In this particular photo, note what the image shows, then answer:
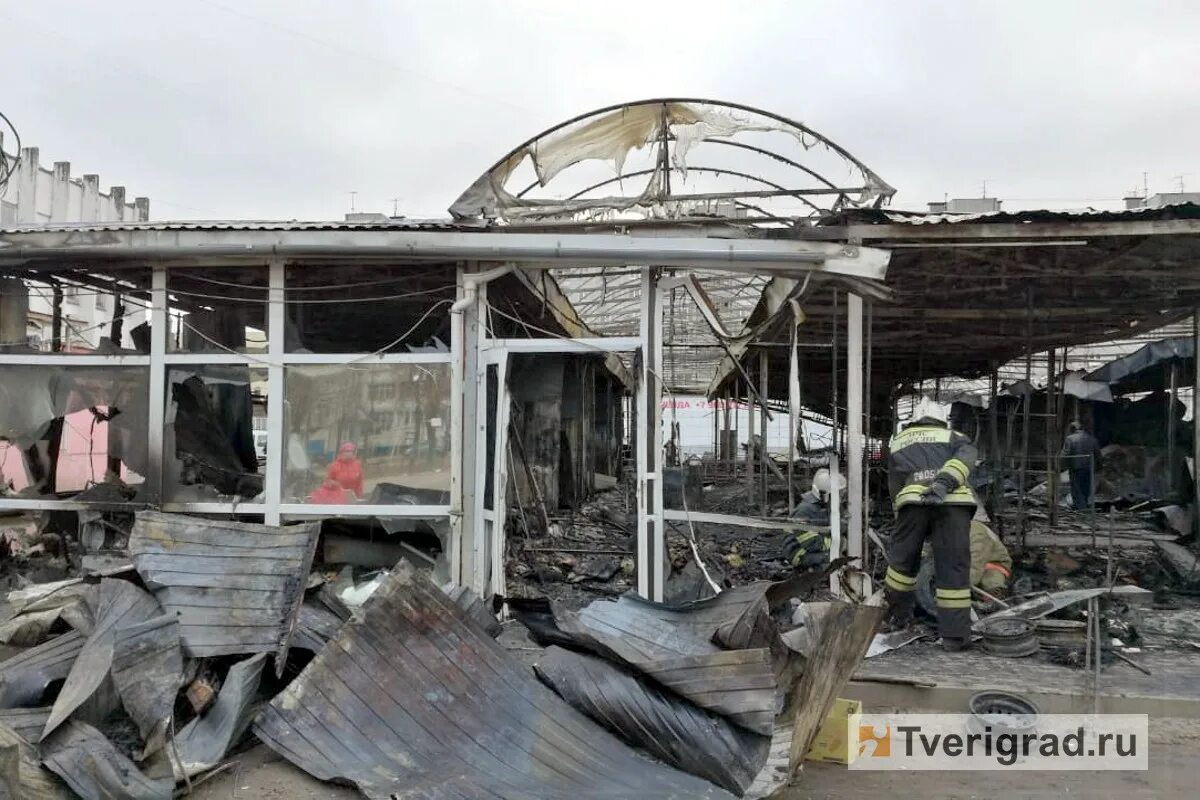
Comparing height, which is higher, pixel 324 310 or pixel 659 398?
pixel 324 310

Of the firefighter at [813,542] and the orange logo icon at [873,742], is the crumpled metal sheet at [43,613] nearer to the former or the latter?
the orange logo icon at [873,742]

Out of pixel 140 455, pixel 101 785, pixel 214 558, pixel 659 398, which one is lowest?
pixel 101 785

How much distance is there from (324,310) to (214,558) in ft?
8.76

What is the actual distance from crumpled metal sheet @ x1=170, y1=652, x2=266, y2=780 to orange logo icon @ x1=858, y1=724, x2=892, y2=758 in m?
3.17

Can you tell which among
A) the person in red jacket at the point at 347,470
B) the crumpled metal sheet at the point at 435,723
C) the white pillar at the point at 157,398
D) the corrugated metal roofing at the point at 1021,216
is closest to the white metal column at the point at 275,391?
the person in red jacket at the point at 347,470

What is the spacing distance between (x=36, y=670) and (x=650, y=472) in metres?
3.86

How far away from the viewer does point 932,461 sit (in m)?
5.79

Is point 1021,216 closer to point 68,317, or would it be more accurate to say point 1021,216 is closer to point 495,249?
point 495,249

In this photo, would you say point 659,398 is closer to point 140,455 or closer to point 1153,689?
point 1153,689

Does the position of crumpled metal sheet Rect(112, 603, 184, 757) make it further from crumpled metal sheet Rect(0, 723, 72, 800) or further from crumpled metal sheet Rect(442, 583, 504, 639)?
crumpled metal sheet Rect(442, 583, 504, 639)

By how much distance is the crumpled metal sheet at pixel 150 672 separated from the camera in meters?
3.73

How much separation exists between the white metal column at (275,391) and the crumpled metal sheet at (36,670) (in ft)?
6.11

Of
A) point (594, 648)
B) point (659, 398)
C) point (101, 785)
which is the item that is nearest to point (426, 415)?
point (659, 398)

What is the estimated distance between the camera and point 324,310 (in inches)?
271
